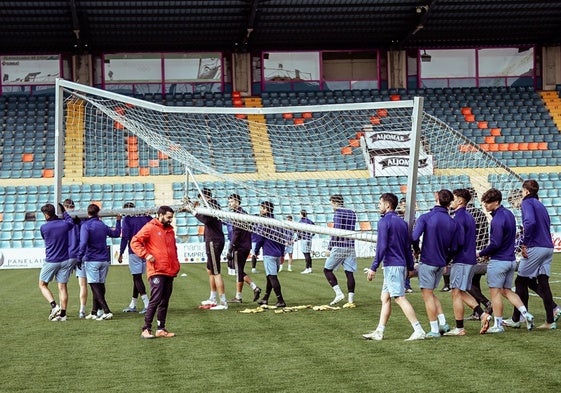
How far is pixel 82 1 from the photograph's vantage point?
32219 mm

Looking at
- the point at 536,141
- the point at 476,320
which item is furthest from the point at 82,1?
the point at 476,320

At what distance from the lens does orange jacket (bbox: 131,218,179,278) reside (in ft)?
38.8

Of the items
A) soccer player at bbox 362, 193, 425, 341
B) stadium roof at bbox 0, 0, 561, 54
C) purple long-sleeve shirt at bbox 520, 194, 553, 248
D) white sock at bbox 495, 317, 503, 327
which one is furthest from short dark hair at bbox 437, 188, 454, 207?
stadium roof at bbox 0, 0, 561, 54

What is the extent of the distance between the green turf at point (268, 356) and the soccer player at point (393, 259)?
24 cm

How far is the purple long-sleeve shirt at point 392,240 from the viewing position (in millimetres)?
10633

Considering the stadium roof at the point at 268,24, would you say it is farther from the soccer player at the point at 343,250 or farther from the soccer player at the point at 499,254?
the soccer player at the point at 499,254

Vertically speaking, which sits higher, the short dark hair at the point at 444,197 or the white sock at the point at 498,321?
the short dark hair at the point at 444,197

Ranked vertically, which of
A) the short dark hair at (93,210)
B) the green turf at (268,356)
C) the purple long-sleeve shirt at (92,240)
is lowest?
the green turf at (268,356)

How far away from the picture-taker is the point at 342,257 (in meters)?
15.5

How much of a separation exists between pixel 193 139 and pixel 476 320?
10.2m

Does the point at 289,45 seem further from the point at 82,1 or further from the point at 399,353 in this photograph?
the point at 399,353

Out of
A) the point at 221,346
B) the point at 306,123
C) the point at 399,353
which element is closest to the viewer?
the point at 399,353

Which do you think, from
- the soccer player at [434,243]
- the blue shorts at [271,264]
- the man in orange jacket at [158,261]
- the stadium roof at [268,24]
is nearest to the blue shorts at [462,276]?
the soccer player at [434,243]

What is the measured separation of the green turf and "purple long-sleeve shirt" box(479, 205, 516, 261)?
950mm
